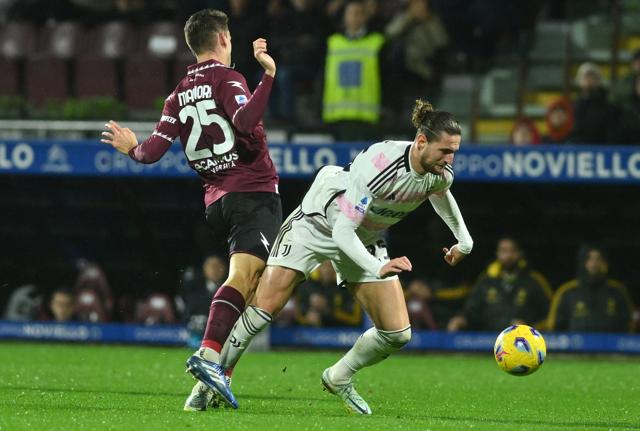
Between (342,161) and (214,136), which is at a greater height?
(214,136)

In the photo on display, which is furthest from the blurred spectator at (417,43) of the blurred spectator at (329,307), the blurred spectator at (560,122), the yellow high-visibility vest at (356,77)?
the blurred spectator at (329,307)

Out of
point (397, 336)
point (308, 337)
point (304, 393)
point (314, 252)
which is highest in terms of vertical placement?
point (314, 252)

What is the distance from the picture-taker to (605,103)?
13250mm

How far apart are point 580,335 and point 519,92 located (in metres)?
2.79

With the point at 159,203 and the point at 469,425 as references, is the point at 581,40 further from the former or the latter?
the point at 469,425

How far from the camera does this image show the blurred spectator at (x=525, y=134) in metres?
13.4

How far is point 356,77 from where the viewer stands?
13.9m

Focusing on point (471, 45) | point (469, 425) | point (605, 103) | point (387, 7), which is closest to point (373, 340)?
point (469, 425)

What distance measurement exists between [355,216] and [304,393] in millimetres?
2368

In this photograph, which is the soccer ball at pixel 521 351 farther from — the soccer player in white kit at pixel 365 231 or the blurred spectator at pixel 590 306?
the blurred spectator at pixel 590 306

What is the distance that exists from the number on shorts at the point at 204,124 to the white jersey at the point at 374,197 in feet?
1.93

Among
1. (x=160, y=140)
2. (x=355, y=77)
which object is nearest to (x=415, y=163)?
(x=160, y=140)

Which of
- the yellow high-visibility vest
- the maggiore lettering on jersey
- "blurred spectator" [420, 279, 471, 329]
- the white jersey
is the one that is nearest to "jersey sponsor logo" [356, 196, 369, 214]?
the white jersey

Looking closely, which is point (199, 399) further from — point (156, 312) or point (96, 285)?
point (96, 285)
